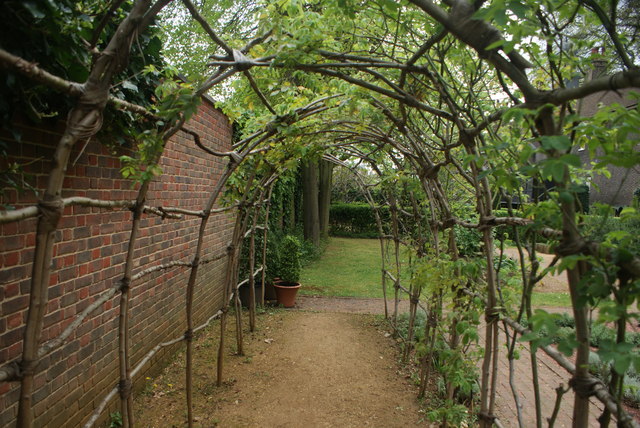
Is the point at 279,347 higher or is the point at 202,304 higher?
the point at 202,304

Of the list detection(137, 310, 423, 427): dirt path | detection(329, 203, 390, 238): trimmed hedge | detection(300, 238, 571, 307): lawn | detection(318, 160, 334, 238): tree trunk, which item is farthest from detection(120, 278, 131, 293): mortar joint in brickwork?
detection(329, 203, 390, 238): trimmed hedge

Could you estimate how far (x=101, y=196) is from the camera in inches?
111

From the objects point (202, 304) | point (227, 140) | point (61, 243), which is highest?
point (227, 140)

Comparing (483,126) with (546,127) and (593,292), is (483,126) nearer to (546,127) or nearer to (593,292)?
(546,127)

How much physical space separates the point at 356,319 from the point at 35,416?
442 centimetres

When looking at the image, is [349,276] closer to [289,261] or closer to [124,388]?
[289,261]

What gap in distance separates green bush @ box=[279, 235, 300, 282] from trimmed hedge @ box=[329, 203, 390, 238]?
33.3ft

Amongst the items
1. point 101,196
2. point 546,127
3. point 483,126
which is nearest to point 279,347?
point 101,196

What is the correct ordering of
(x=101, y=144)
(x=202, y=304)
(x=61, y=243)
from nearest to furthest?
1. (x=61, y=243)
2. (x=101, y=144)
3. (x=202, y=304)

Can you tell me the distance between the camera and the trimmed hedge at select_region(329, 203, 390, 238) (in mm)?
16905

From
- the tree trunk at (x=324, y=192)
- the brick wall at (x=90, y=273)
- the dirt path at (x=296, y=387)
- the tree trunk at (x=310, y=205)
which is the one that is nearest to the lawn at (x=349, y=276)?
the tree trunk at (x=310, y=205)

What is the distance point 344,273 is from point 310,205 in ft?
9.19

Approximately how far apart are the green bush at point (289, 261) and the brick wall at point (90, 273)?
2180mm

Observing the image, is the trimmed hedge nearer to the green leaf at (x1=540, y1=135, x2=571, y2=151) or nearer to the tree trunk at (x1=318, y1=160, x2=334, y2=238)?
the tree trunk at (x1=318, y1=160, x2=334, y2=238)
